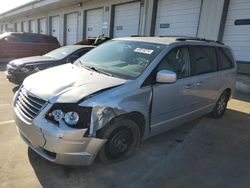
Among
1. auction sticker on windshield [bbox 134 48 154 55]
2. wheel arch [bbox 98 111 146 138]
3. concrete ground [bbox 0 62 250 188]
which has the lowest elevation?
concrete ground [bbox 0 62 250 188]

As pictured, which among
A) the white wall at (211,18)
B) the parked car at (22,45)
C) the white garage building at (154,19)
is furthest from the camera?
the parked car at (22,45)

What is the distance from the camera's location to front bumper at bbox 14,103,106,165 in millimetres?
2861

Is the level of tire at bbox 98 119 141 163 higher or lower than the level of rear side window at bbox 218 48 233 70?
lower

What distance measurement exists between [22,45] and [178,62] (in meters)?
11.7

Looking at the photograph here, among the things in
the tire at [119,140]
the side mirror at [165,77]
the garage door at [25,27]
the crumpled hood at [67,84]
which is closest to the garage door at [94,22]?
the crumpled hood at [67,84]

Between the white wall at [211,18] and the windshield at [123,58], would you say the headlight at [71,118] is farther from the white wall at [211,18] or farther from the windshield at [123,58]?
the white wall at [211,18]

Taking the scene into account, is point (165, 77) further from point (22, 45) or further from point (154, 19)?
point (22, 45)

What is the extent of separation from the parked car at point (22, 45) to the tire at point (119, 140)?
11.8 m

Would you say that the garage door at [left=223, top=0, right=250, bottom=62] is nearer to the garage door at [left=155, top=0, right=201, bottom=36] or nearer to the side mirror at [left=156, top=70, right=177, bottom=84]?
the garage door at [left=155, top=0, right=201, bottom=36]

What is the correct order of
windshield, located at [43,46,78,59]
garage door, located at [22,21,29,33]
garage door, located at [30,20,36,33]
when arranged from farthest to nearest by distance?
garage door, located at [22,21,29,33], garage door, located at [30,20,36,33], windshield, located at [43,46,78,59]

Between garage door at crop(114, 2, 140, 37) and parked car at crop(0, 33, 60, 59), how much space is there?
4.07m

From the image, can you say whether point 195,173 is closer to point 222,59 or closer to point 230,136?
point 230,136

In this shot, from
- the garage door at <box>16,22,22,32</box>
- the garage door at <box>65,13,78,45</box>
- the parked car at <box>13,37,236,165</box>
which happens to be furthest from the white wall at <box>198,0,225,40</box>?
the garage door at <box>16,22,22,32</box>

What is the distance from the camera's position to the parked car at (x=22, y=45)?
537 inches
